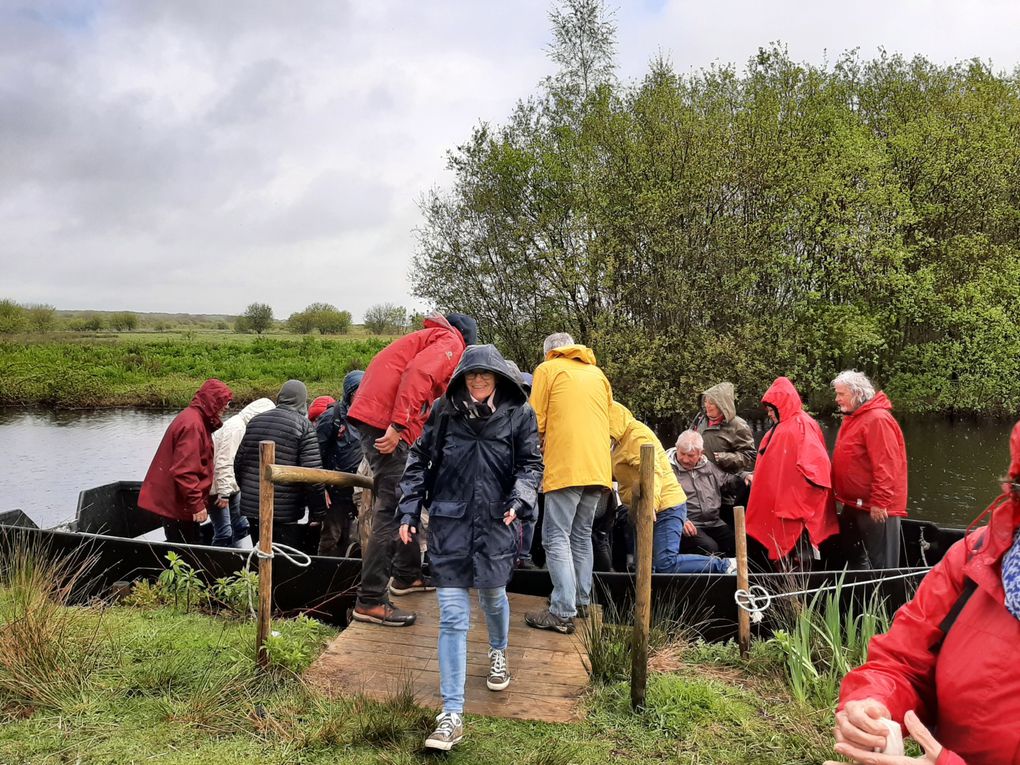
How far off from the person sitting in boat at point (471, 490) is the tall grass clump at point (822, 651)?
1642 millimetres

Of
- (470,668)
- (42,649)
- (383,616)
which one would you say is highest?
(42,649)

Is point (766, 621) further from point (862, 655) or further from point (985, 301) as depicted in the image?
point (985, 301)

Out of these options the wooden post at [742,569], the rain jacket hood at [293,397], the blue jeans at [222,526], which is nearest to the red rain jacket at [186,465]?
the rain jacket hood at [293,397]

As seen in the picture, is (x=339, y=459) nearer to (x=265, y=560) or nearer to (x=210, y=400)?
(x=210, y=400)

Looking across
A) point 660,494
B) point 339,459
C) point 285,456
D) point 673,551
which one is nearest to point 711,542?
point 673,551

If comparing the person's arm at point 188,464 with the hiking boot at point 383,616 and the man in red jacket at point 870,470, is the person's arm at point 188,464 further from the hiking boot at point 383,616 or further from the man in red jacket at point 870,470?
the man in red jacket at point 870,470

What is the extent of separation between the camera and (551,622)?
465 centimetres

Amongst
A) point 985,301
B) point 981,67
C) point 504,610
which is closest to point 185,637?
point 504,610

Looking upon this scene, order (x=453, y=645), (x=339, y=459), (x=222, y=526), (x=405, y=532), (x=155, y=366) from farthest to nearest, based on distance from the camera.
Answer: (x=155, y=366) → (x=222, y=526) → (x=339, y=459) → (x=405, y=532) → (x=453, y=645)

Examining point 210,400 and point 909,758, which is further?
point 210,400

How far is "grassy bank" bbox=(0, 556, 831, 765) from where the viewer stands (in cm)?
336

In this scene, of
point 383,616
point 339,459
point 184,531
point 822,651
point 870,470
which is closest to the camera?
point 822,651

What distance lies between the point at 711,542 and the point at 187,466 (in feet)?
14.7

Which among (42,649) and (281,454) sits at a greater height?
(281,454)
